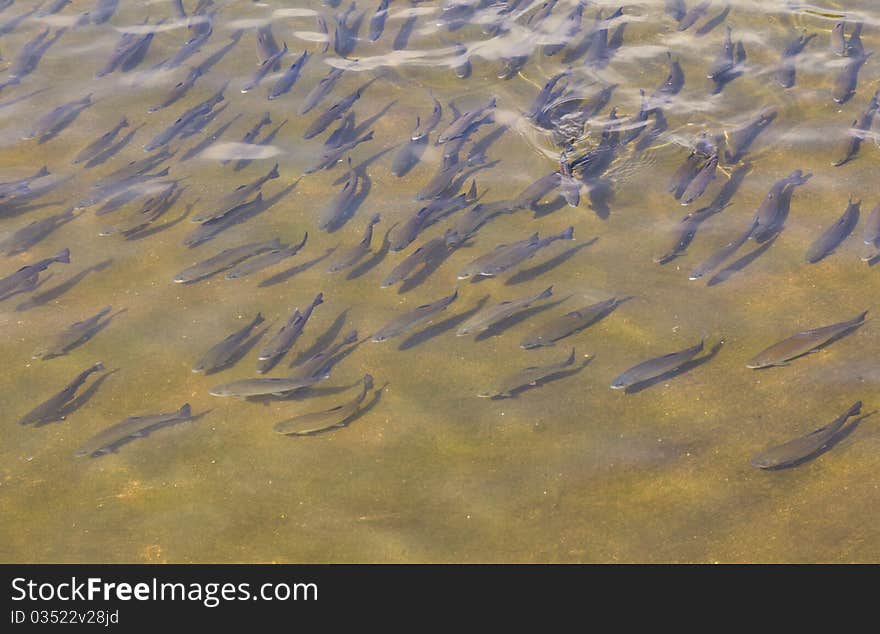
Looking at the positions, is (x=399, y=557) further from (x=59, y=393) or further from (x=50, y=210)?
(x=50, y=210)

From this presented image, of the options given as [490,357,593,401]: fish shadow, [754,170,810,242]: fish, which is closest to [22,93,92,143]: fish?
[490,357,593,401]: fish shadow

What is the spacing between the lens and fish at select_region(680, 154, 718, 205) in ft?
26.2

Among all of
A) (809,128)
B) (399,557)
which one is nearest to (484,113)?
(809,128)

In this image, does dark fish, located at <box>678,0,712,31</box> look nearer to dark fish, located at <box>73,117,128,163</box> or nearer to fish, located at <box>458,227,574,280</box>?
fish, located at <box>458,227,574,280</box>

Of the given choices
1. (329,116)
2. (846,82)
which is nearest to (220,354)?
(329,116)

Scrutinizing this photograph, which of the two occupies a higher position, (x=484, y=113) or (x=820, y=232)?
(x=484, y=113)

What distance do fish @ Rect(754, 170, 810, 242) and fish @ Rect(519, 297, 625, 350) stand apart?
1729 mm

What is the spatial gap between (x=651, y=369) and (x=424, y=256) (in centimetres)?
242

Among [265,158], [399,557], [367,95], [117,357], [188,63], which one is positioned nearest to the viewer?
[399,557]

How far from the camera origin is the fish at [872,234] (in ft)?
23.4

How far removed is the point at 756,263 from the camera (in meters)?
7.23

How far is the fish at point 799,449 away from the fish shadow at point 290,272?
427 centimetres

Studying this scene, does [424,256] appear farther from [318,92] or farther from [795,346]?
[318,92]

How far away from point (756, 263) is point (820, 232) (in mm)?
838
